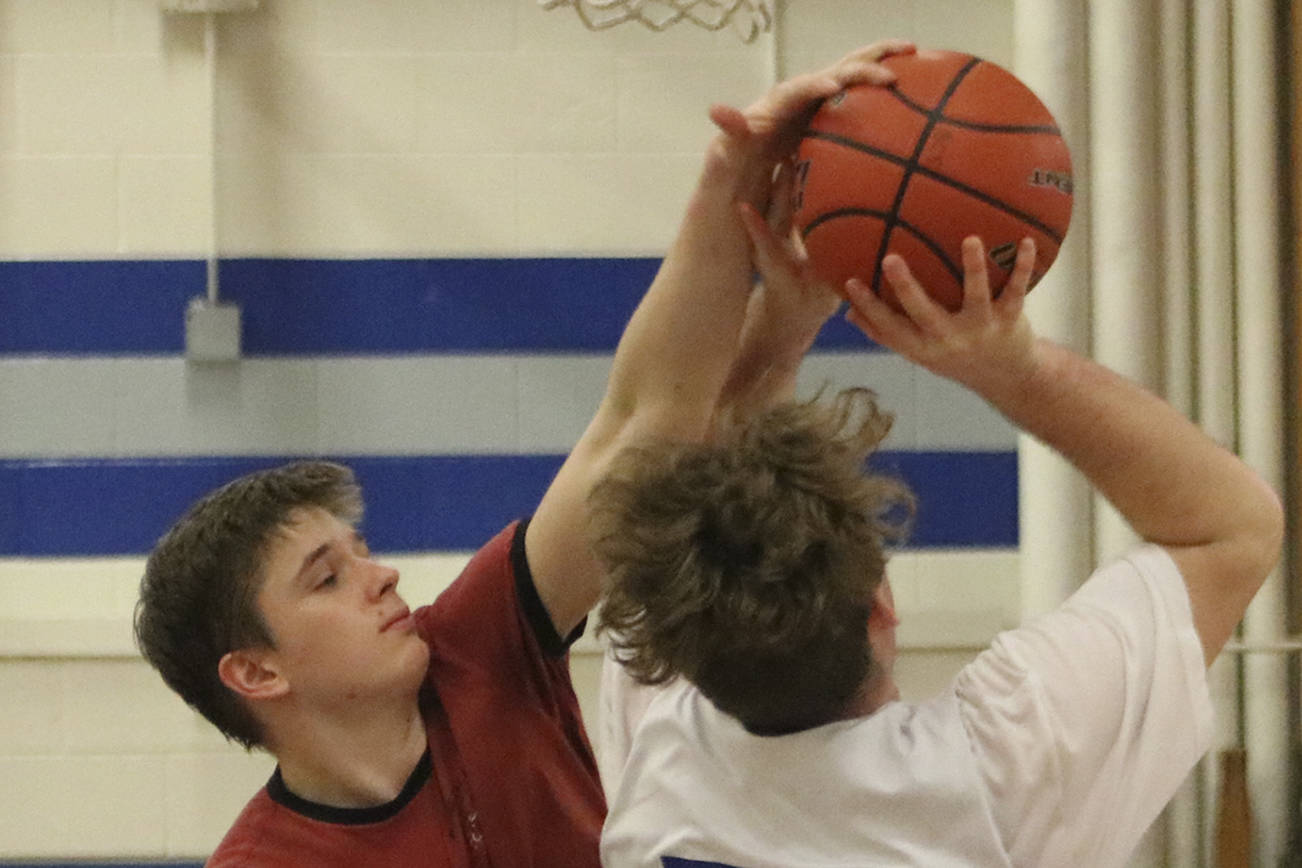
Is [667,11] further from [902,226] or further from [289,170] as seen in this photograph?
[902,226]

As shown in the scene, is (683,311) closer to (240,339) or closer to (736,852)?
(736,852)

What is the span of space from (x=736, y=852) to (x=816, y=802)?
0.09m

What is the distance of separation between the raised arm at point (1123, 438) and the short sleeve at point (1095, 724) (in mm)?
44

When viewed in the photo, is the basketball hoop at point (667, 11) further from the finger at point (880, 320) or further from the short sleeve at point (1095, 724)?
the short sleeve at point (1095, 724)

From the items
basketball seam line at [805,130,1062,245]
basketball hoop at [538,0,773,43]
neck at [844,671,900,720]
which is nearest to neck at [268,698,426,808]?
neck at [844,671,900,720]

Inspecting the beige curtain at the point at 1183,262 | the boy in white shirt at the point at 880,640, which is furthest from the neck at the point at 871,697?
the beige curtain at the point at 1183,262

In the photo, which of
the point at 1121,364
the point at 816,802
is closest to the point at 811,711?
the point at 816,802

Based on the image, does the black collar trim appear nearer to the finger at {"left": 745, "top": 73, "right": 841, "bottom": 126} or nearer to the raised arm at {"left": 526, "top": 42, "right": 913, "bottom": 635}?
the raised arm at {"left": 526, "top": 42, "right": 913, "bottom": 635}

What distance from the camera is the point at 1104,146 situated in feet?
10.6

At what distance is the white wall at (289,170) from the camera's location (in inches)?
138

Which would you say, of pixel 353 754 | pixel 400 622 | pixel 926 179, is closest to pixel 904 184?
pixel 926 179

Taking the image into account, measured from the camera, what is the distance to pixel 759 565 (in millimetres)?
1268

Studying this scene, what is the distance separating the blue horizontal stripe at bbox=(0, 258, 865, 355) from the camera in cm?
353

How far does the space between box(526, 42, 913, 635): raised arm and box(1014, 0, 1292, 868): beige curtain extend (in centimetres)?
182
